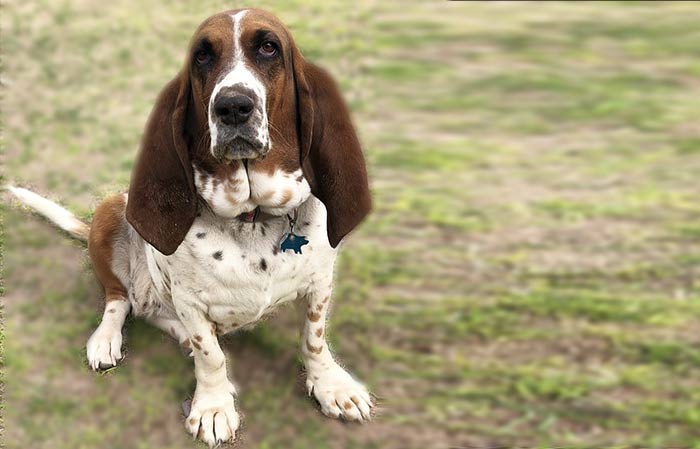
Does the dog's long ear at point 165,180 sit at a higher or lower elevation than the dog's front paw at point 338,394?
higher

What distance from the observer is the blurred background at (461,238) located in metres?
3.61

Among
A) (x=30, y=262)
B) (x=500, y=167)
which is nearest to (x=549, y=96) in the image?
(x=500, y=167)

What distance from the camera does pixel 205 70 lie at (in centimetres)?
295

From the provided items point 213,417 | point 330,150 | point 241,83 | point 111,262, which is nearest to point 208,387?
point 213,417

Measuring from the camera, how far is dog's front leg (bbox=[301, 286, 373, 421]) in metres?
3.56

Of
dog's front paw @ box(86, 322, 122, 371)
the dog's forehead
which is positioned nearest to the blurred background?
dog's front paw @ box(86, 322, 122, 371)

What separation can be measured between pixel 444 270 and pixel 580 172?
119 centimetres

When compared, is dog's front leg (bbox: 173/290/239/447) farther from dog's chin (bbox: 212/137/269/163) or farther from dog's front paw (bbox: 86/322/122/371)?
dog's chin (bbox: 212/137/269/163)

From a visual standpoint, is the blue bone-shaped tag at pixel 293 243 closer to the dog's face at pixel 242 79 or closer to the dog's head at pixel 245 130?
the dog's head at pixel 245 130

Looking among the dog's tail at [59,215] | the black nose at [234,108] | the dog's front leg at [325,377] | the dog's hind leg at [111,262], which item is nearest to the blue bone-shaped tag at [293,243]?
the dog's front leg at [325,377]

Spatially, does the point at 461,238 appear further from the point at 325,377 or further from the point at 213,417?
the point at 213,417

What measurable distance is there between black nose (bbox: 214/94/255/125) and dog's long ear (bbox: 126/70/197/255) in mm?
311

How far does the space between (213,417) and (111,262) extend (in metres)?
0.97

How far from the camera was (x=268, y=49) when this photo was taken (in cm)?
296
